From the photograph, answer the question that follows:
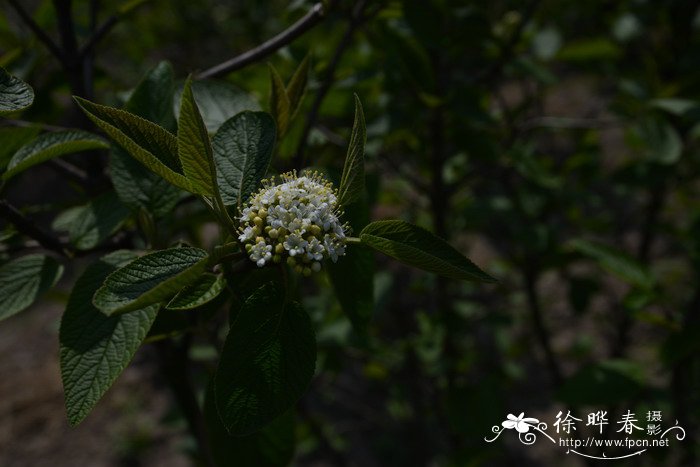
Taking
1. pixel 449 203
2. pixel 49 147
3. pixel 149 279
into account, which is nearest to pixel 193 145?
pixel 149 279

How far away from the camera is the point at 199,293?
2.42ft

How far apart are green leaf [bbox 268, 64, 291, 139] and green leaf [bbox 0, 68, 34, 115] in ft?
1.18

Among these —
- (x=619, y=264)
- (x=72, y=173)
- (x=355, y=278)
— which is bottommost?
(x=355, y=278)

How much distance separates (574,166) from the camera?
2.27 metres

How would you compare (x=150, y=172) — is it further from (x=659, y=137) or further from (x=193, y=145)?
(x=659, y=137)

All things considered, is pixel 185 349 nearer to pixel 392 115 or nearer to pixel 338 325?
pixel 338 325

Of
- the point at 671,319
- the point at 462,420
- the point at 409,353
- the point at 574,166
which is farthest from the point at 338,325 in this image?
the point at 574,166

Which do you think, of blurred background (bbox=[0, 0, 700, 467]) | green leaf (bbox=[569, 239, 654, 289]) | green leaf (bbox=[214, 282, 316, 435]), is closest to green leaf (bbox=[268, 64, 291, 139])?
blurred background (bbox=[0, 0, 700, 467])

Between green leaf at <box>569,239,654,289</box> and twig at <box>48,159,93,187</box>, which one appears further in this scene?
green leaf at <box>569,239,654,289</box>

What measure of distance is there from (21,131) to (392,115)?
1042 millimetres

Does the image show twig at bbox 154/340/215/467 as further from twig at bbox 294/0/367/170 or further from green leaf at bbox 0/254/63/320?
twig at bbox 294/0/367/170

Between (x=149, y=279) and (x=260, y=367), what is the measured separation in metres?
0.18

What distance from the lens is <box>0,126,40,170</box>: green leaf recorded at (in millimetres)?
907

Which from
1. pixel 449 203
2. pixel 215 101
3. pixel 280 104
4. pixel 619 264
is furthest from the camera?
pixel 449 203
